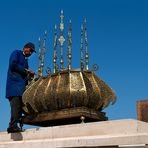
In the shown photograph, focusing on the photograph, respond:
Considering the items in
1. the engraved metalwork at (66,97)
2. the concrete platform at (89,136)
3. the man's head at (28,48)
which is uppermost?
the man's head at (28,48)

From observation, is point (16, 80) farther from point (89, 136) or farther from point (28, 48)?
point (89, 136)

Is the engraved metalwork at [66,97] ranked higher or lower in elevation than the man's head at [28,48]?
lower

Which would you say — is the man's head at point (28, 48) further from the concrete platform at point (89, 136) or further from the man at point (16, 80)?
the concrete platform at point (89, 136)

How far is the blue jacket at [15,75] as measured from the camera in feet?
30.1

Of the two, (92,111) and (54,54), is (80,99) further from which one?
(54,54)

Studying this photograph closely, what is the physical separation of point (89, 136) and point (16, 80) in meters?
2.47

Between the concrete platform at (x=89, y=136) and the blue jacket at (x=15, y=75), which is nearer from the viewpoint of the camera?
the concrete platform at (x=89, y=136)

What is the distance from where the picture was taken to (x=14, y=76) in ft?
30.5

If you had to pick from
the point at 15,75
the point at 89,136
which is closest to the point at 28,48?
the point at 15,75

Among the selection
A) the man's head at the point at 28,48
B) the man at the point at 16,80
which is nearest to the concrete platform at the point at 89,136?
the man at the point at 16,80

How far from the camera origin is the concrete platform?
23.0 ft

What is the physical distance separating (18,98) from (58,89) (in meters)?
0.94

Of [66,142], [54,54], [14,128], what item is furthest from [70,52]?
[66,142]

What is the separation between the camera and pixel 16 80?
9.30 metres
